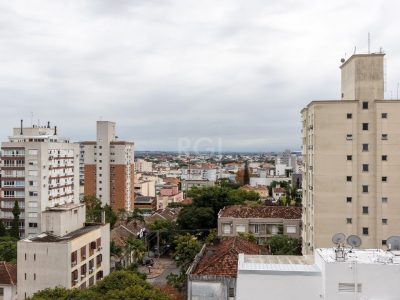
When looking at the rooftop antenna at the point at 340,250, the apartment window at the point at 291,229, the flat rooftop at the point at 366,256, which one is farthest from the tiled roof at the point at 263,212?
the flat rooftop at the point at 366,256

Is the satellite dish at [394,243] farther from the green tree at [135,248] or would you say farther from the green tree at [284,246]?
the green tree at [135,248]

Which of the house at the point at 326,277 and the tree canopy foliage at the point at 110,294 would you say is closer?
the house at the point at 326,277

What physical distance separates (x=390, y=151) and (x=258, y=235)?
64.4 ft

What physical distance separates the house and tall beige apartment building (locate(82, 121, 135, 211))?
56515 millimetres

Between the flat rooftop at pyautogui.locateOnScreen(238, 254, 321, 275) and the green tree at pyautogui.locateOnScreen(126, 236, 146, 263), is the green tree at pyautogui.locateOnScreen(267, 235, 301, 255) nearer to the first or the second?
the green tree at pyautogui.locateOnScreen(126, 236, 146, 263)

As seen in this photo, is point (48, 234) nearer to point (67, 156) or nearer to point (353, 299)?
point (353, 299)

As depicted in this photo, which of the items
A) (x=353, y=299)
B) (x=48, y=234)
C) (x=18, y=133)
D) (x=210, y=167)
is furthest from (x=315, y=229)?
(x=210, y=167)

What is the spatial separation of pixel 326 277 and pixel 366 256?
8.21 feet

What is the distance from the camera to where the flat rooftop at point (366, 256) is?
18.2 meters

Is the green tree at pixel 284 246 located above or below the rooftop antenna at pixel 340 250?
below

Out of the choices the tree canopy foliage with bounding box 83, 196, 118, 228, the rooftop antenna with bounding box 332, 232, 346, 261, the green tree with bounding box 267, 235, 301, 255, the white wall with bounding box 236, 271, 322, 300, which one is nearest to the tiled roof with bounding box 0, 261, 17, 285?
the white wall with bounding box 236, 271, 322, 300

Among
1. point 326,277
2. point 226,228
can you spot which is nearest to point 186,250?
point 226,228

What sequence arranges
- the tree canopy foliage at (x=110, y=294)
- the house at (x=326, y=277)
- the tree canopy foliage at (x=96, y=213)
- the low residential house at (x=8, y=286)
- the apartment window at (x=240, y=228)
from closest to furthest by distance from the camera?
the house at (x=326, y=277), the tree canopy foliage at (x=110, y=294), the low residential house at (x=8, y=286), the apartment window at (x=240, y=228), the tree canopy foliage at (x=96, y=213)

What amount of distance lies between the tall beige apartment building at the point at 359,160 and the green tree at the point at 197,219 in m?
22.6
